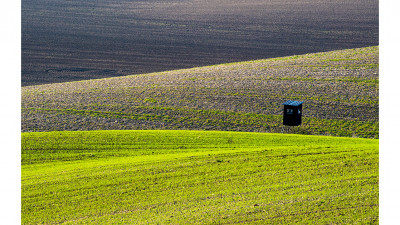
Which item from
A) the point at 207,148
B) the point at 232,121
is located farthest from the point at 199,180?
the point at 232,121

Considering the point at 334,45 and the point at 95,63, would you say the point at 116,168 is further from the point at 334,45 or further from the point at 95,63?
the point at 334,45

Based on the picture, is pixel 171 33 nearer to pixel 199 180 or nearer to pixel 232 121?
pixel 232 121

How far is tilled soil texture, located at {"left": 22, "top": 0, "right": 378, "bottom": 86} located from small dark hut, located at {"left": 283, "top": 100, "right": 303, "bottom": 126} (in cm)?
2298

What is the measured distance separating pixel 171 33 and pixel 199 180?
51834 mm

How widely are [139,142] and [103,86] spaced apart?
14.3m

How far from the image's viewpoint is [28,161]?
62.3ft

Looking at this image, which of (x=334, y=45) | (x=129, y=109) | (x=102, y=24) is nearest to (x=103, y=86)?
(x=129, y=109)

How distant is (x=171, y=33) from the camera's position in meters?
65.1

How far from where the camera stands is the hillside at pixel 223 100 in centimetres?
2605

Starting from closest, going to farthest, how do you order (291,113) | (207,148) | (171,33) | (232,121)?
(207,148)
(291,113)
(232,121)
(171,33)

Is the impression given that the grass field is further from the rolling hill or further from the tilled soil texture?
the tilled soil texture

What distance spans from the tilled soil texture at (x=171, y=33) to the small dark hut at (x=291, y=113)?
905 inches

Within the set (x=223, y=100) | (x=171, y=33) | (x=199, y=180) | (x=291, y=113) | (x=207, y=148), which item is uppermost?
(x=171, y=33)

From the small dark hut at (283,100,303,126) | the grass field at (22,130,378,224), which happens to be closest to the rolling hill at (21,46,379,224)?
the grass field at (22,130,378,224)
